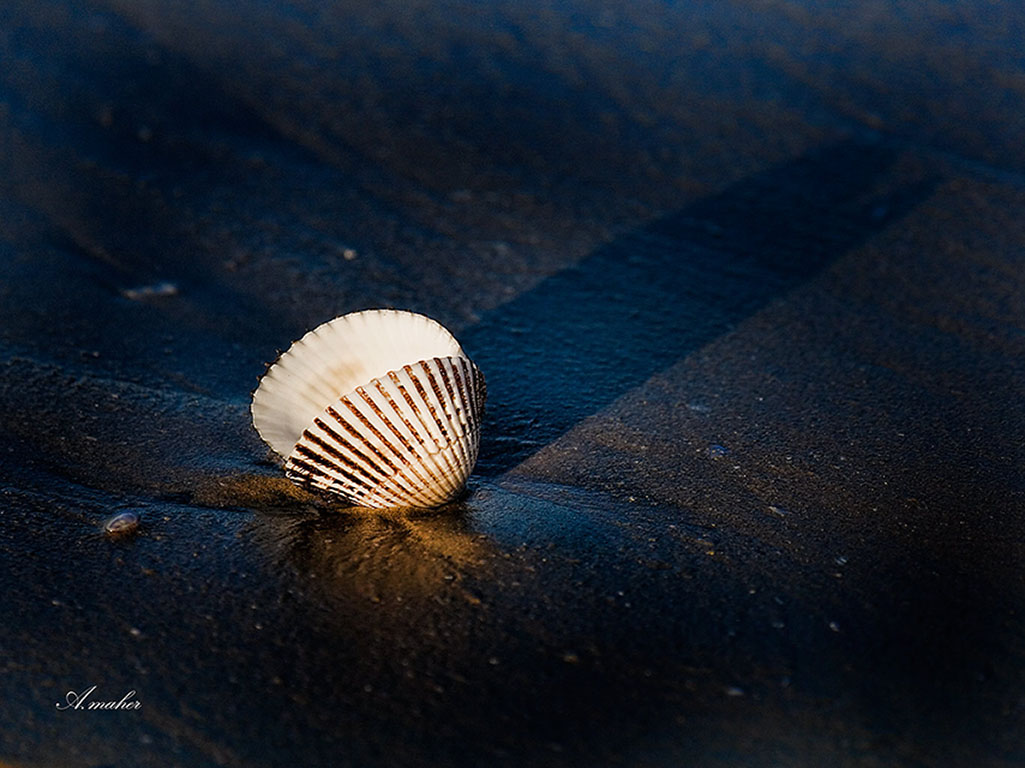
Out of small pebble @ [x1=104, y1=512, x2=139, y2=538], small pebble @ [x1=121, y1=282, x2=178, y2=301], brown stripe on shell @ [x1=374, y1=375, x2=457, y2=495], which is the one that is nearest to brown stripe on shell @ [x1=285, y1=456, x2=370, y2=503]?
brown stripe on shell @ [x1=374, y1=375, x2=457, y2=495]

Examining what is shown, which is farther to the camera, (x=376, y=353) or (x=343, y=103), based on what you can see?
(x=343, y=103)

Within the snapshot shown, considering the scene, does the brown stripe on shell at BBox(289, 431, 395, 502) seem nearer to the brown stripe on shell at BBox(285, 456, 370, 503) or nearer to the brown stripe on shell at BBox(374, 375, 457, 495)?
the brown stripe on shell at BBox(285, 456, 370, 503)

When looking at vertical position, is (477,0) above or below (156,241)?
above

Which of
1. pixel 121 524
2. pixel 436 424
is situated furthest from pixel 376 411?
pixel 121 524

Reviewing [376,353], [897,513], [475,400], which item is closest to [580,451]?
[475,400]

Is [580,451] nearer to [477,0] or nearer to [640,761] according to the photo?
[640,761]

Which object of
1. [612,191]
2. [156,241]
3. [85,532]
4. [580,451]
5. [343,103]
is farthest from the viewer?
[343,103]

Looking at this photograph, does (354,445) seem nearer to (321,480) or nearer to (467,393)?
(321,480)
